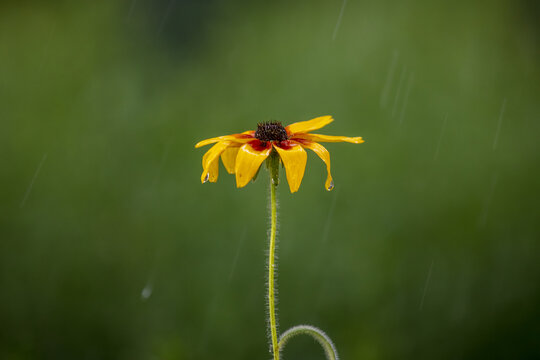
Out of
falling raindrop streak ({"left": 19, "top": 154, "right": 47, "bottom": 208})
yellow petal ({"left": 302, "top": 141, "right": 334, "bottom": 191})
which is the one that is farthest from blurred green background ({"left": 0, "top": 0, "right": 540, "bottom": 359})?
yellow petal ({"left": 302, "top": 141, "right": 334, "bottom": 191})

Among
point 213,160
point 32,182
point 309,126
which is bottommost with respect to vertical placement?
point 32,182

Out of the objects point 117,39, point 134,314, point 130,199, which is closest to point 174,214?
point 130,199

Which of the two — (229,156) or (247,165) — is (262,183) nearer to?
(229,156)

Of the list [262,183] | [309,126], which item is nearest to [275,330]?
[309,126]

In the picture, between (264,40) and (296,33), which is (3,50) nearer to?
(264,40)

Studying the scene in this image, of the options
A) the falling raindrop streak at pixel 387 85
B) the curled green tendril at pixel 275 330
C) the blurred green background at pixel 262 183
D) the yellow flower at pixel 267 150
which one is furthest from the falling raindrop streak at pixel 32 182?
the curled green tendril at pixel 275 330

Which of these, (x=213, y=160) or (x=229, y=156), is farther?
(x=229, y=156)

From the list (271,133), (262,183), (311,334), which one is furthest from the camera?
(262,183)
